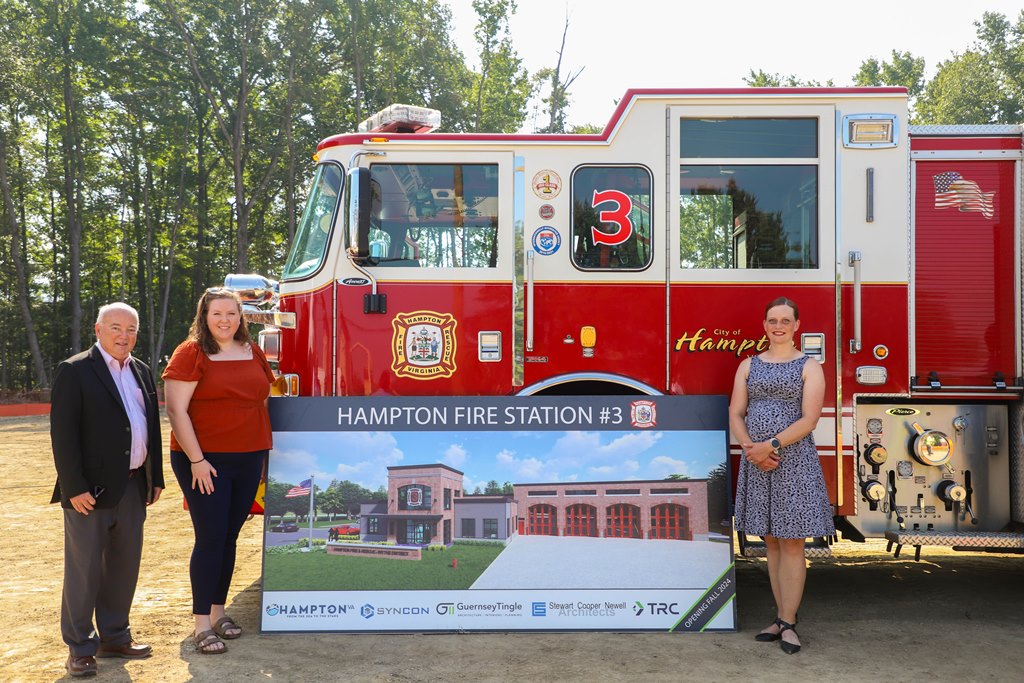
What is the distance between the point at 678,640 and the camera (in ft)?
16.1

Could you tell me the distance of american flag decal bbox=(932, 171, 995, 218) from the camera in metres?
5.69

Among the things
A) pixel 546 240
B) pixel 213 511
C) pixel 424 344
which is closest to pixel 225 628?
pixel 213 511

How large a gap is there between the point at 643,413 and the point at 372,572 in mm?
1900

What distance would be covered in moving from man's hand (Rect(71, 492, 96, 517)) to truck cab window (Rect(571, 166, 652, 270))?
3171mm

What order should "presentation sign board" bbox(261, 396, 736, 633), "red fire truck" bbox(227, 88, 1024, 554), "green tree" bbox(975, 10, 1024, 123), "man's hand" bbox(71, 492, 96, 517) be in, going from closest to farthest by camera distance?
"man's hand" bbox(71, 492, 96, 517), "presentation sign board" bbox(261, 396, 736, 633), "red fire truck" bbox(227, 88, 1024, 554), "green tree" bbox(975, 10, 1024, 123)

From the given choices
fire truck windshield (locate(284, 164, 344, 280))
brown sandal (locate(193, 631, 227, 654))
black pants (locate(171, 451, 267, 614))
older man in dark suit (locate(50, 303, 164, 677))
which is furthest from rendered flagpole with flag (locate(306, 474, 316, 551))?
fire truck windshield (locate(284, 164, 344, 280))

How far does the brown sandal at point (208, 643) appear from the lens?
15.3 ft

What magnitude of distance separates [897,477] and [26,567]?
21.9 feet

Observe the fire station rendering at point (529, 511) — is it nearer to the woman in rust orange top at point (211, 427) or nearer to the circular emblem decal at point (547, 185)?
the woman in rust orange top at point (211, 427)

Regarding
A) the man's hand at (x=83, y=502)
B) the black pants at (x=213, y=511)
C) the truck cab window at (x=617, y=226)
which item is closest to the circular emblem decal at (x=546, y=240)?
the truck cab window at (x=617, y=226)

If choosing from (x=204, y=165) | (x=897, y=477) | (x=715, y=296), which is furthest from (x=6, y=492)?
(x=204, y=165)

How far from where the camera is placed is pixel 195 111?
35.5 metres

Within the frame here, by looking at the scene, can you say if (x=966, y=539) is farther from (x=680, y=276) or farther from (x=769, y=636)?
(x=680, y=276)

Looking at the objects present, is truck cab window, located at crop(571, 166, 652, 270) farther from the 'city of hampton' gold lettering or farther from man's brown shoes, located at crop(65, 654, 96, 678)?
man's brown shoes, located at crop(65, 654, 96, 678)
